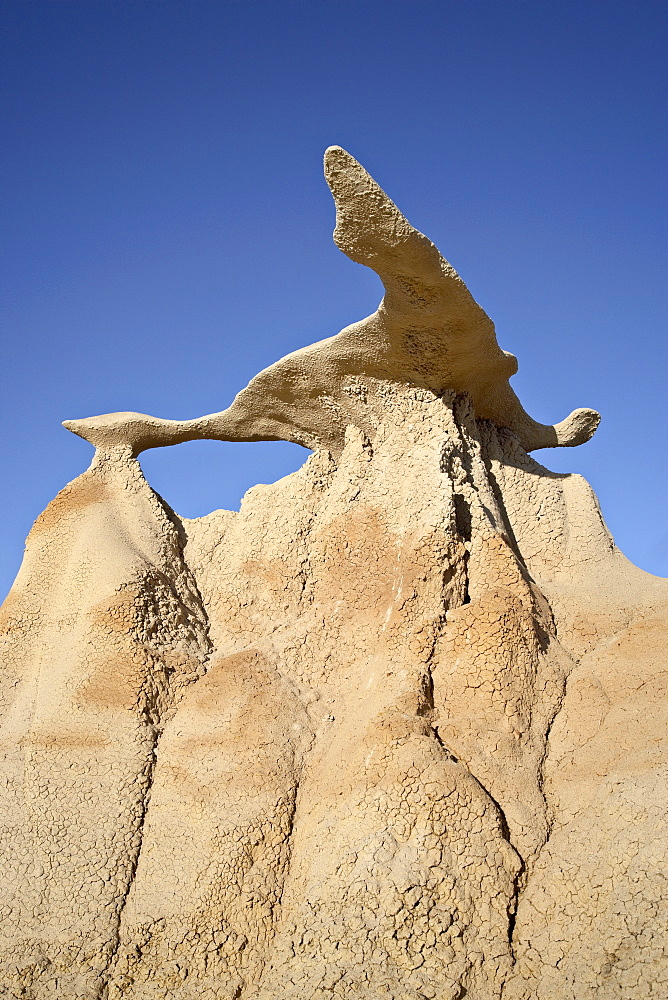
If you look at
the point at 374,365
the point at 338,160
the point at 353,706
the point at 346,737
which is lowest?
the point at 346,737

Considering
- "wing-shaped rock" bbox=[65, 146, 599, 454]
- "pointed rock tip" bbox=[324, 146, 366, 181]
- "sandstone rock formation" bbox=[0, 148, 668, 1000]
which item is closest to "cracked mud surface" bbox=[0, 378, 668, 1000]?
"sandstone rock formation" bbox=[0, 148, 668, 1000]

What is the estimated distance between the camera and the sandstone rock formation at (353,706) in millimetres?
4797

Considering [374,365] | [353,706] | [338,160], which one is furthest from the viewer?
[374,365]

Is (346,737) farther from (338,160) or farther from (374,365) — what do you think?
(338,160)

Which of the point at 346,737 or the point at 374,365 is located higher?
the point at 374,365

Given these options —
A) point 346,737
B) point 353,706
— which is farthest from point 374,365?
point 346,737

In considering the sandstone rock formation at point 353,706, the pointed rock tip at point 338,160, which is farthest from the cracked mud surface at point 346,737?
the pointed rock tip at point 338,160

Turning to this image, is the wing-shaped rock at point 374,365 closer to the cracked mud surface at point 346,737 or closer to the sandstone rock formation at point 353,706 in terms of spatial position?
the sandstone rock formation at point 353,706

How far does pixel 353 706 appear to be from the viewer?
20.8 feet

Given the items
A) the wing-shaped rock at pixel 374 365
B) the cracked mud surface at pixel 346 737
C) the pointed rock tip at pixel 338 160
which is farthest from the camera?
the wing-shaped rock at pixel 374 365

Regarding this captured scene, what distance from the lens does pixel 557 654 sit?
631 cm

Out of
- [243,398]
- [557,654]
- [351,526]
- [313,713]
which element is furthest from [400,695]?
[243,398]

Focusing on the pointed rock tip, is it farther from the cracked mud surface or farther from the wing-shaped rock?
the cracked mud surface

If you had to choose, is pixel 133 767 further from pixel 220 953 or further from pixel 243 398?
pixel 243 398
